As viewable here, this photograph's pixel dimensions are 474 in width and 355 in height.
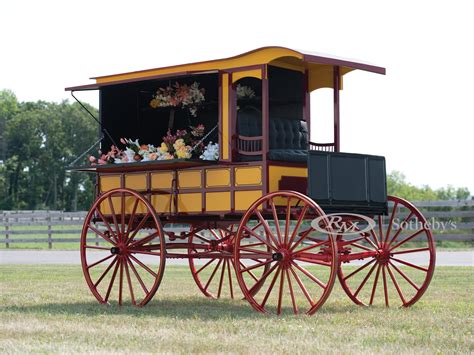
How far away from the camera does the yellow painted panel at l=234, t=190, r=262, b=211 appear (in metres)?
11.7

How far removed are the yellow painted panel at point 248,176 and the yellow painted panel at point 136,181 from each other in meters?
1.66

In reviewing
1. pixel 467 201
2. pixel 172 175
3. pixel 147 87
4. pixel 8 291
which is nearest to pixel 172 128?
pixel 147 87

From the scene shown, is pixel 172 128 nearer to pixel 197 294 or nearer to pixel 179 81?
pixel 179 81

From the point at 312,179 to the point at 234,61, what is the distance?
70.4 inches

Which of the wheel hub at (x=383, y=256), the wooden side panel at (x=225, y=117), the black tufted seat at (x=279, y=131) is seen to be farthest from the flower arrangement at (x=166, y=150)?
the wheel hub at (x=383, y=256)

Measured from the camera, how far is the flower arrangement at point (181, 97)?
1360 cm

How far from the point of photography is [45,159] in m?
77.9

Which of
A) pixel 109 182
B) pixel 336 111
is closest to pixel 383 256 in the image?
pixel 336 111

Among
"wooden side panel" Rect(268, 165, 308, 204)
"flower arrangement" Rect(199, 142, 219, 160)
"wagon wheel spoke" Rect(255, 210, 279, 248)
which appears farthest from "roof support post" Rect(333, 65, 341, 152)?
"wagon wheel spoke" Rect(255, 210, 279, 248)

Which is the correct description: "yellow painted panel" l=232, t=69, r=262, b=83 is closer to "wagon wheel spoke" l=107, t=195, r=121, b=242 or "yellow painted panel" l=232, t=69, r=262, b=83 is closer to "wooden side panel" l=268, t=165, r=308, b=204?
"wooden side panel" l=268, t=165, r=308, b=204

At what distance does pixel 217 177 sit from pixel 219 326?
8.83 ft

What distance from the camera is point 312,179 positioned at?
11266 mm

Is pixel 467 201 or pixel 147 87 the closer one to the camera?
pixel 147 87

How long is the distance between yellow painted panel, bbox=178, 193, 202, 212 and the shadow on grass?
3.83 feet
